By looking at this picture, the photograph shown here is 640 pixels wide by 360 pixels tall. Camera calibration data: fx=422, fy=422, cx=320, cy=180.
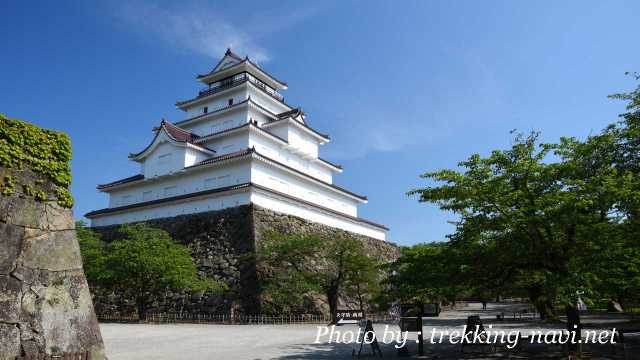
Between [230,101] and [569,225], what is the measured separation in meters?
29.9

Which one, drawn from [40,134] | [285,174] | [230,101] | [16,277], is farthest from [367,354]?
[230,101]

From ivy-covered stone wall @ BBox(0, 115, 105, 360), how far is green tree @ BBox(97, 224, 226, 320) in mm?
13570

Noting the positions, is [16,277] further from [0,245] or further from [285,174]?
[285,174]

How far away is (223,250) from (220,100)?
14.9 metres

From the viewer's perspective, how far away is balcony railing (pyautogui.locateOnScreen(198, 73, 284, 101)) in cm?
3447

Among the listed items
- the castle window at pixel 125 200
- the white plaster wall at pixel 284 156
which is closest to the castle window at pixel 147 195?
the castle window at pixel 125 200

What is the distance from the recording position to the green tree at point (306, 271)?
69.9 ft

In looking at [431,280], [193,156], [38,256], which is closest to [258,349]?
[431,280]

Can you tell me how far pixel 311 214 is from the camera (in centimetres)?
2959

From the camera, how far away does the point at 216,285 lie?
21688 millimetres

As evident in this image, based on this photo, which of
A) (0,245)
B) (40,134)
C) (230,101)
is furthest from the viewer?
(230,101)

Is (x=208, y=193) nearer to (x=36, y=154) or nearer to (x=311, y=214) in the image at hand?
(x=311, y=214)

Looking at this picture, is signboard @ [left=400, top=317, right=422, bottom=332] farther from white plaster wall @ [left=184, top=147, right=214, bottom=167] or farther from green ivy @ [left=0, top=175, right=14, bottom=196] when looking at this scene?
white plaster wall @ [left=184, top=147, right=214, bottom=167]

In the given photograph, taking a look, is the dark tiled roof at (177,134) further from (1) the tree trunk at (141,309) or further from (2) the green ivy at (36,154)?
(2) the green ivy at (36,154)
